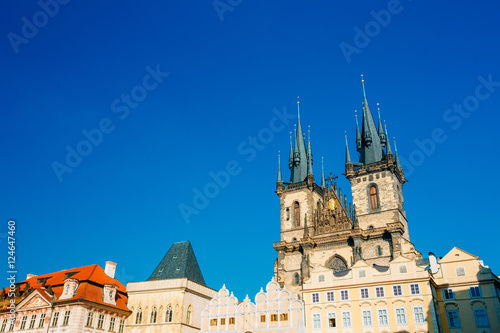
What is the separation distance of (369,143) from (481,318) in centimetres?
3285

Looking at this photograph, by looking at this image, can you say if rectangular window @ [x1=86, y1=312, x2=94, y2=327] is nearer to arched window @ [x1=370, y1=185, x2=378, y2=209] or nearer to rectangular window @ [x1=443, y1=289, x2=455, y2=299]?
rectangular window @ [x1=443, y1=289, x2=455, y2=299]

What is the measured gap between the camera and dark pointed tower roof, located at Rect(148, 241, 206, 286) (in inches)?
1946

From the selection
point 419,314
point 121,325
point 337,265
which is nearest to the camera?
point 419,314

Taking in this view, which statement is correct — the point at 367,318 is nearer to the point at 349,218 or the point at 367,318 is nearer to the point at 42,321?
the point at 349,218

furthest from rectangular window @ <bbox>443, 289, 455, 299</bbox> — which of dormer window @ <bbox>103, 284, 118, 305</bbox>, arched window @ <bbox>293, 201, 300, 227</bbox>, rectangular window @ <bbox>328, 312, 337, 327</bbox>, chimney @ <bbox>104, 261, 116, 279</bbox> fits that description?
chimney @ <bbox>104, 261, 116, 279</bbox>

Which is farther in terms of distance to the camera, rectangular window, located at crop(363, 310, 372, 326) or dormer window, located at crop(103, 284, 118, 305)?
dormer window, located at crop(103, 284, 118, 305)

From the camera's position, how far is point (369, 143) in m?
65.8

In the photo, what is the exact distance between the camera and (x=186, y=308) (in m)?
46.1

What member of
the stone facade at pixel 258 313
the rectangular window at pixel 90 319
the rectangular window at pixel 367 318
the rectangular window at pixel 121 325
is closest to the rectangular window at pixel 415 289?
the rectangular window at pixel 367 318

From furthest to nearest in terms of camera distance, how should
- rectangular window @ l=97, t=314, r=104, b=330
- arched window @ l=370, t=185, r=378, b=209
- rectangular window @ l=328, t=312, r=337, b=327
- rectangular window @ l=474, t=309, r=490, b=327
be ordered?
arched window @ l=370, t=185, r=378, b=209, rectangular window @ l=97, t=314, r=104, b=330, rectangular window @ l=328, t=312, r=337, b=327, rectangular window @ l=474, t=309, r=490, b=327

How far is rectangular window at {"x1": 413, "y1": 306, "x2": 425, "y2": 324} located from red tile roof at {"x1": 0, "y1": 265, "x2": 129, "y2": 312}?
2862 centimetres

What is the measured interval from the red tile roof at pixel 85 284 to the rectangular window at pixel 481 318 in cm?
3335

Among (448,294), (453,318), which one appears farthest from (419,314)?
(448,294)

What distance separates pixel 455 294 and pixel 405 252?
49.8 feet
